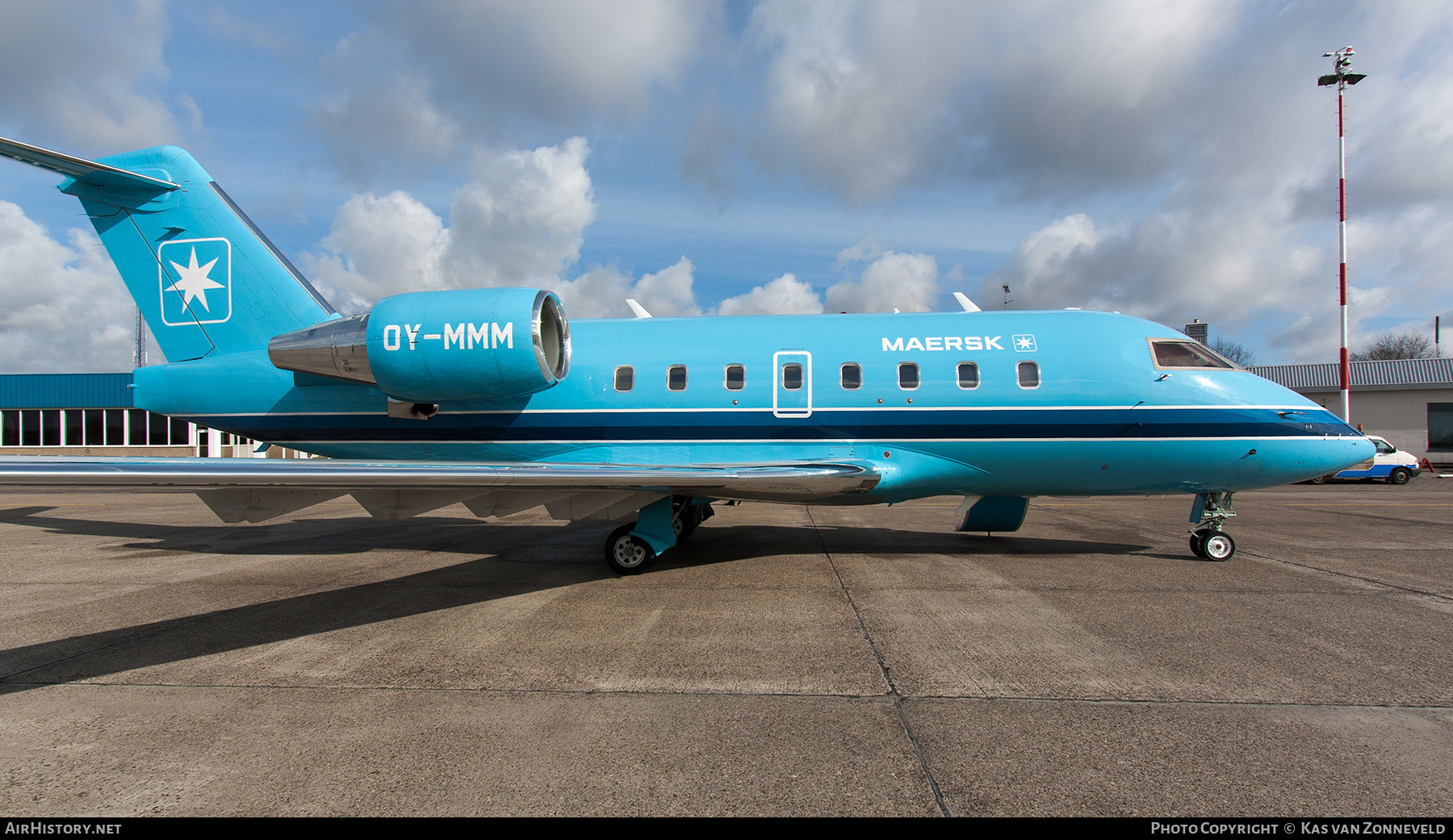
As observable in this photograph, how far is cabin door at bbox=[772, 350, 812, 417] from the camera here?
752 centimetres

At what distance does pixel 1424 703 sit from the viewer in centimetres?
374

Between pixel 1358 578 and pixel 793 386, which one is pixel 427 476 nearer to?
pixel 793 386

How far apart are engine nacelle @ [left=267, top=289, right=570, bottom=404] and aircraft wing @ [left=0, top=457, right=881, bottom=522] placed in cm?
128

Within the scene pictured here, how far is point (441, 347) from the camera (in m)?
6.88

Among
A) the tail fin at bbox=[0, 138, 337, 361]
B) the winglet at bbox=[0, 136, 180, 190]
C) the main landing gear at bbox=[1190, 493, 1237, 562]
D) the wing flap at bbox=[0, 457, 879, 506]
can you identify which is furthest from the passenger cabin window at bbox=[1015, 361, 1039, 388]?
the winglet at bbox=[0, 136, 180, 190]

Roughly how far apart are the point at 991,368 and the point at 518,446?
5.66 meters

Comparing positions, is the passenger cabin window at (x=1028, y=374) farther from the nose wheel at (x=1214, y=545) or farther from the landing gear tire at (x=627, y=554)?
the landing gear tire at (x=627, y=554)

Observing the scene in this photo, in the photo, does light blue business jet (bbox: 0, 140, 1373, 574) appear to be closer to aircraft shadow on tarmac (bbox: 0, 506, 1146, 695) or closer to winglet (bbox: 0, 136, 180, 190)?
winglet (bbox: 0, 136, 180, 190)

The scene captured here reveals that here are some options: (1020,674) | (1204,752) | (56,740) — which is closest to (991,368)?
(1020,674)

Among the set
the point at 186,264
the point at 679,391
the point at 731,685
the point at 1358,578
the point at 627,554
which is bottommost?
the point at 1358,578

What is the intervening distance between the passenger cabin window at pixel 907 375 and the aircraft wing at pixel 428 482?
1090 millimetres

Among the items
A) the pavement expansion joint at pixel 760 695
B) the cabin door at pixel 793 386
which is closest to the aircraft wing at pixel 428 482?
the cabin door at pixel 793 386

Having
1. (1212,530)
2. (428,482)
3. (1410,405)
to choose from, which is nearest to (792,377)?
(428,482)

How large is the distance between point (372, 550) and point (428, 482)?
5.09 m
